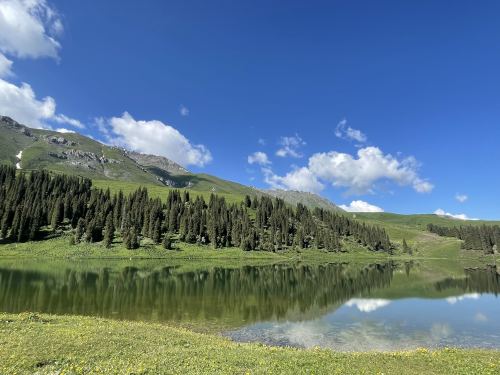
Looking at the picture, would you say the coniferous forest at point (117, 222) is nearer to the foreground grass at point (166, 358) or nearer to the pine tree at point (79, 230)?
the pine tree at point (79, 230)

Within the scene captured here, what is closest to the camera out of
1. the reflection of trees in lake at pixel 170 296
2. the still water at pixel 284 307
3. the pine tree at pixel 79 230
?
the still water at pixel 284 307

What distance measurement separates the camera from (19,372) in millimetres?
17266

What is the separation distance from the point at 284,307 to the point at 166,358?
38.4 metres

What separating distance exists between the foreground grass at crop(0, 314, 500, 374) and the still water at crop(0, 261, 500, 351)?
37.5 feet

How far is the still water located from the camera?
39.9 metres

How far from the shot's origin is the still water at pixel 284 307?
131 ft

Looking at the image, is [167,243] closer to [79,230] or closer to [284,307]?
[79,230]

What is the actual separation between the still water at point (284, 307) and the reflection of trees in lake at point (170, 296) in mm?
137

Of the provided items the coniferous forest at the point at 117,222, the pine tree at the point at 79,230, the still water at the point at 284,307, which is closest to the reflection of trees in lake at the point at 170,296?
the still water at the point at 284,307

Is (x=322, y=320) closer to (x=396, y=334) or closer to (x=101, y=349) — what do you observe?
(x=396, y=334)

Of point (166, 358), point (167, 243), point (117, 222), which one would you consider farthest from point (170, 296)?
point (117, 222)

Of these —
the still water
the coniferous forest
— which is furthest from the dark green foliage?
the still water

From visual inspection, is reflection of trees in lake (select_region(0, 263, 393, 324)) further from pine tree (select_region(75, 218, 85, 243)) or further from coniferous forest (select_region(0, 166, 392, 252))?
coniferous forest (select_region(0, 166, 392, 252))

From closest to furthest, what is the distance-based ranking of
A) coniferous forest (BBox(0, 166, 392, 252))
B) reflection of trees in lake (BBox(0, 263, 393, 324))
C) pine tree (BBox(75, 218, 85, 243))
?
reflection of trees in lake (BBox(0, 263, 393, 324))
coniferous forest (BBox(0, 166, 392, 252))
pine tree (BBox(75, 218, 85, 243))
